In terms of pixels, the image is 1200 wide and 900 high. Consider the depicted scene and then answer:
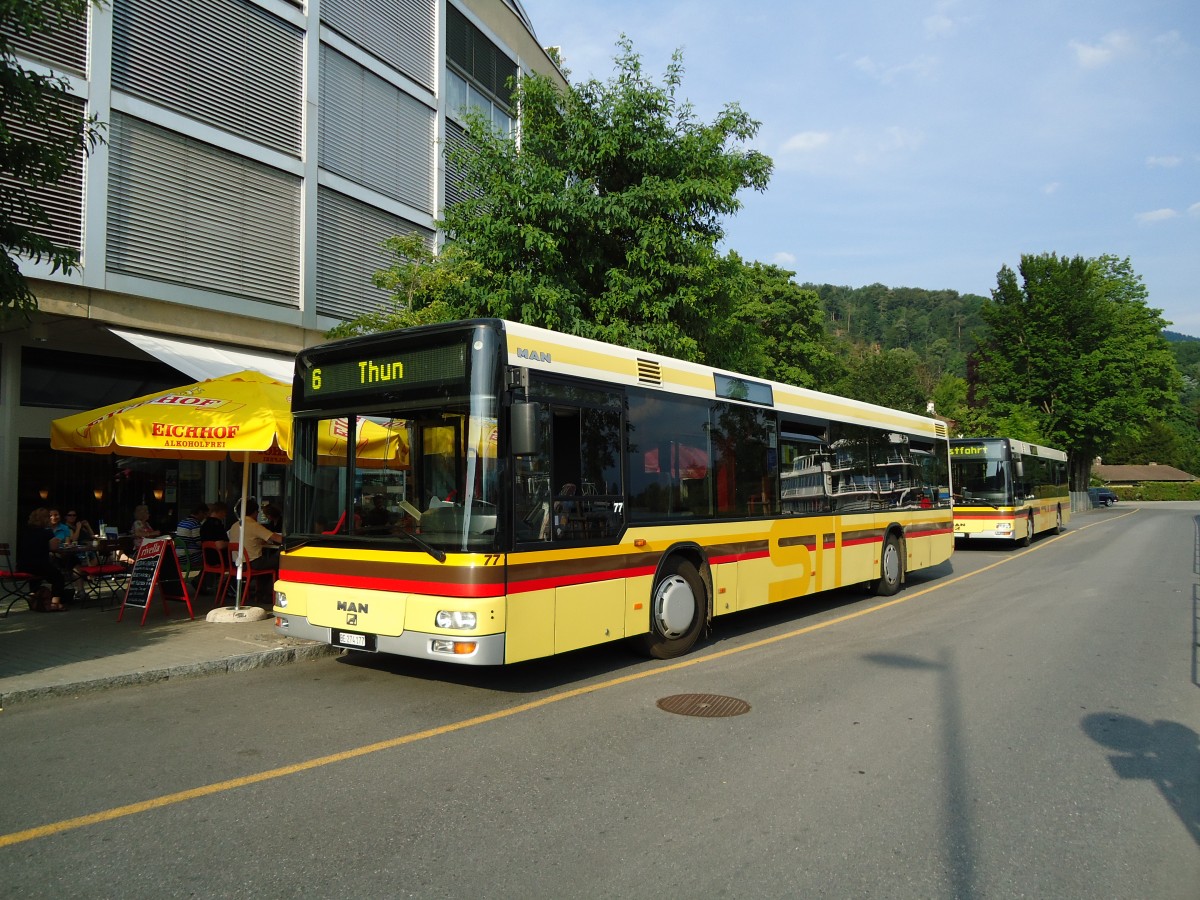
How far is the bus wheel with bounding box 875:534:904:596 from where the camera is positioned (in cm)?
1341

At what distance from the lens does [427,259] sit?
14531 mm

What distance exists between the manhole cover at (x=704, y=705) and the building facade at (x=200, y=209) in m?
9.56

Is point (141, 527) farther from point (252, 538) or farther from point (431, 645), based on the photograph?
point (431, 645)

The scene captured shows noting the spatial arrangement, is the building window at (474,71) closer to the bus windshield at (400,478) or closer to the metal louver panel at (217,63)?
the metal louver panel at (217,63)

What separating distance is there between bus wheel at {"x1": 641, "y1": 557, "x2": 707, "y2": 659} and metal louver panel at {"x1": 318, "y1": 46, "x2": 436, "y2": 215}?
1321 centimetres

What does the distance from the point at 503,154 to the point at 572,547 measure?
10.0m

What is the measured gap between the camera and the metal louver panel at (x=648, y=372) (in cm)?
817

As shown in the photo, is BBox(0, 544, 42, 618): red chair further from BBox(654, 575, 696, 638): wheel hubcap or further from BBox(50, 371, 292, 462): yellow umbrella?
BBox(654, 575, 696, 638): wheel hubcap

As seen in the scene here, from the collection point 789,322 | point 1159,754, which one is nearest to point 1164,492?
point 789,322

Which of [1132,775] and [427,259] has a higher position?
[427,259]

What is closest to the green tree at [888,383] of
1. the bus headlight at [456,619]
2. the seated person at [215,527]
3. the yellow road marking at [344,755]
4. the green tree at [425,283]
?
the green tree at [425,283]

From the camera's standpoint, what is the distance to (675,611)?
8.36 metres

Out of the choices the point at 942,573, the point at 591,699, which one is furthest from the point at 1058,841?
the point at 942,573

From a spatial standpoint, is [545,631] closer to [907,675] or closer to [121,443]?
[907,675]
